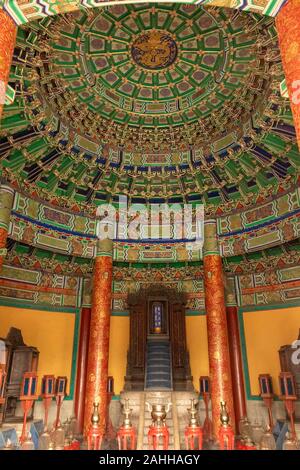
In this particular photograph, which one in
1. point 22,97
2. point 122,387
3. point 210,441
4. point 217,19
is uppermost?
point 217,19

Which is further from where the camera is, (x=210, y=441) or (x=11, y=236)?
(x=11, y=236)

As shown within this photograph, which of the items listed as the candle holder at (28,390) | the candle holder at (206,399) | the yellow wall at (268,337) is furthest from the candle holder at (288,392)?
the candle holder at (28,390)

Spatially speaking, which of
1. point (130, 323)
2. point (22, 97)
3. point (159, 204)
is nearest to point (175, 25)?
point (22, 97)

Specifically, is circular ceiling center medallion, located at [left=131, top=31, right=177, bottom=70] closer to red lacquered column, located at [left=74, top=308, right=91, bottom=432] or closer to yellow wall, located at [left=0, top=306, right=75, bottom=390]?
red lacquered column, located at [left=74, top=308, right=91, bottom=432]

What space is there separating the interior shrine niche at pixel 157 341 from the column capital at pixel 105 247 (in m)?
2.55

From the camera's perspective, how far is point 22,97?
316 inches

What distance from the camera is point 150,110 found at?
35.1 ft

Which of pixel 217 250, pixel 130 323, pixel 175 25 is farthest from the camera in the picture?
pixel 130 323

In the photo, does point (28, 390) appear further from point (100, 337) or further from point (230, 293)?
point (230, 293)

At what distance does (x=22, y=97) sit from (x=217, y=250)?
724 cm

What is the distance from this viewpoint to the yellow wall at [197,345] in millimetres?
11953

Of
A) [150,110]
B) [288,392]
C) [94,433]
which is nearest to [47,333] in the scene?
[94,433]

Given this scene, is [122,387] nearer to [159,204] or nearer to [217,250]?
[217,250]

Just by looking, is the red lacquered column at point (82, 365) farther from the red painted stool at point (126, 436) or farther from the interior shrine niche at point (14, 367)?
the red painted stool at point (126, 436)
